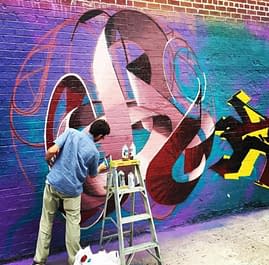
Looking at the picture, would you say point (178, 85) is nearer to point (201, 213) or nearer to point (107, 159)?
point (107, 159)

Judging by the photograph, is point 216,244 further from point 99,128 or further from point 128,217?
point 99,128

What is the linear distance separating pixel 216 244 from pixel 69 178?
213 cm

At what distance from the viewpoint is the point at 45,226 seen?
4383 mm

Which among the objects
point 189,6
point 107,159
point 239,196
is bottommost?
point 239,196

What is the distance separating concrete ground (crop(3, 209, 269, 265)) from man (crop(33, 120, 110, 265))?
471 millimetres

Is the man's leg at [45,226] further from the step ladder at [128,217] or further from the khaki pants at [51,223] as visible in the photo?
the step ladder at [128,217]

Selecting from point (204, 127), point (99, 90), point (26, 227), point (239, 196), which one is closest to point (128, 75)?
point (99, 90)

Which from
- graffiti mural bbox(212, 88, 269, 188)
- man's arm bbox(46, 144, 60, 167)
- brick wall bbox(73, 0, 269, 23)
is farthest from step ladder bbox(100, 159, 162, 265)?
brick wall bbox(73, 0, 269, 23)

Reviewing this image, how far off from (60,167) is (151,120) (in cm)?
177

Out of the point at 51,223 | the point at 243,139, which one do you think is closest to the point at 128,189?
the point at 51,223

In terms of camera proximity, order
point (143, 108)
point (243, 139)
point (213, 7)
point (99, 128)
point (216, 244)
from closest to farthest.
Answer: point (99, 128), point (216, 244), point (143, 108), point (213, 7), point (243, 139)

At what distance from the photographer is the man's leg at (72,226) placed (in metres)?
4.28

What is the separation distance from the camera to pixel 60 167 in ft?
13.8

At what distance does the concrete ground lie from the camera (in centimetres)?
463
